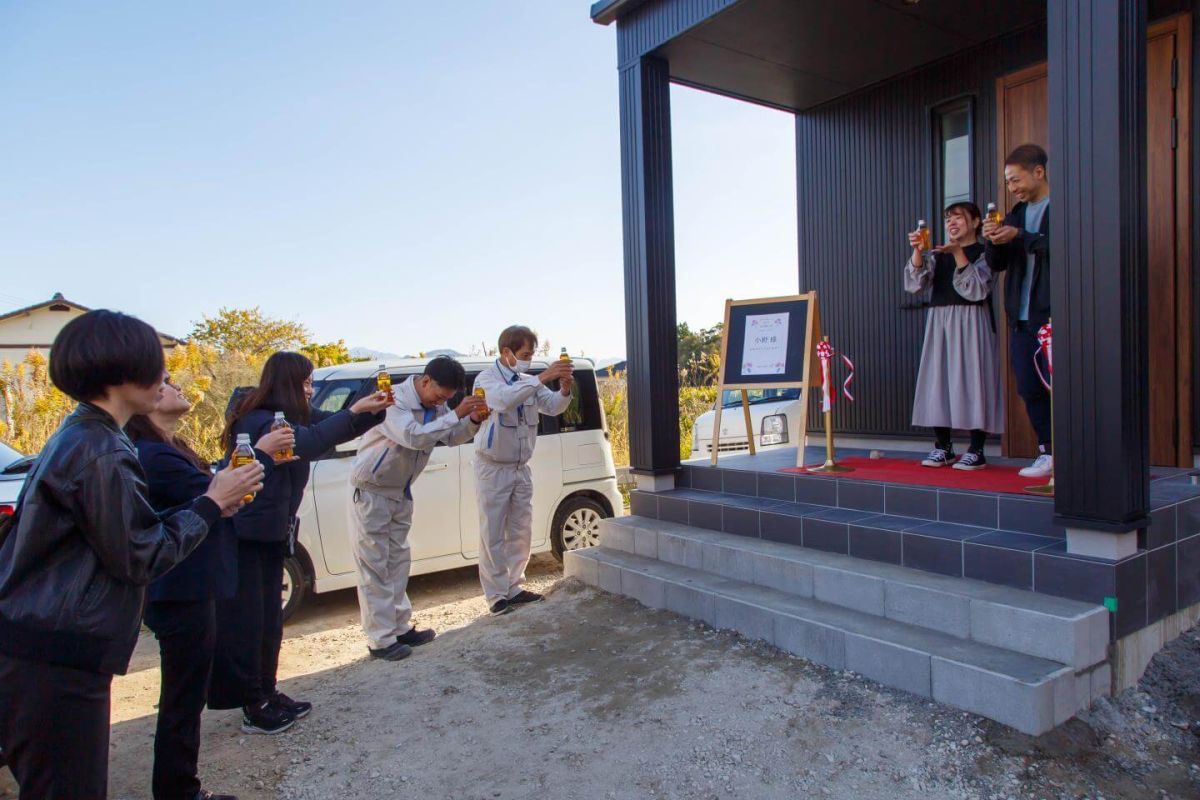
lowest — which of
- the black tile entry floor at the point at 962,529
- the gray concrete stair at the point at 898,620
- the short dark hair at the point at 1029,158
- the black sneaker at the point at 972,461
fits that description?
the gray concrete stair at the point at 898,620

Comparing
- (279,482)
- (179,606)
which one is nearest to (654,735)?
(179,606)

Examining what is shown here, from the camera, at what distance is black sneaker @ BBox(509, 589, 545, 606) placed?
210 inches

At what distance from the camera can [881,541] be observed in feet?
13.6

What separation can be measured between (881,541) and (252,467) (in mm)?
3155

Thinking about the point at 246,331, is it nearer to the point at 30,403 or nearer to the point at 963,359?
the point at 30,403

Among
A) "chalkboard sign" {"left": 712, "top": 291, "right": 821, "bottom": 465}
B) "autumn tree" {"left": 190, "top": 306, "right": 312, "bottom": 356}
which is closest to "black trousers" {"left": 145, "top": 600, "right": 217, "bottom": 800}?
"chalkboard sign" {"left": 712, "top": 291, "right": 821, "bottom": 465}

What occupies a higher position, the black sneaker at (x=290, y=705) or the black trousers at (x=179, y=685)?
the black trousers at (x=179, y=685)

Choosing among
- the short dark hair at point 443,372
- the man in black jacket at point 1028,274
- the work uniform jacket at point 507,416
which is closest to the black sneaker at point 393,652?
the work uniform jacket at point 507,416

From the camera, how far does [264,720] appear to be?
368 cm

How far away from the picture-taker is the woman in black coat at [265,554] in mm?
3572

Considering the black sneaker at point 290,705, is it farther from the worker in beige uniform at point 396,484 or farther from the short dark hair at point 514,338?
the short dark hair at point 514,338

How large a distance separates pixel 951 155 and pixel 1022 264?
2.11 metres

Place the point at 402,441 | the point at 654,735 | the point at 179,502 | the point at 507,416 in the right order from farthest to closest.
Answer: the point at 507,416
the point at 402,441
the point at 654,735
the point at 179,502

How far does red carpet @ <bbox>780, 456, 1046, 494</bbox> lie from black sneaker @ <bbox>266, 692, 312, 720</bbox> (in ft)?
10.6
